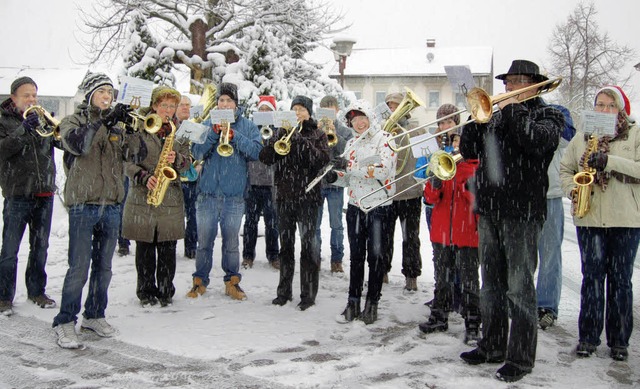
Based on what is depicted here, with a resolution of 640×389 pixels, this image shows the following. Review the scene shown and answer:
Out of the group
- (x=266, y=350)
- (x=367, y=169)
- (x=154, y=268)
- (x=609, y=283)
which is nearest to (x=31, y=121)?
(x=154, y=268)

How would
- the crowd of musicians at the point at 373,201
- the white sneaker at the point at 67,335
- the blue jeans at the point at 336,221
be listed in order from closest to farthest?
the crowd of musicians at the point at 373,201 → the white sneaker at the point at 67,335 → the blue jeans at the point at 336,221

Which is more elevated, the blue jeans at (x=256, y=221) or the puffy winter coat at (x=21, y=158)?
the puffy winter coat at (x=21, y=158)

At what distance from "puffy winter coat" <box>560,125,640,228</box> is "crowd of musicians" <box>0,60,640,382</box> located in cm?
1

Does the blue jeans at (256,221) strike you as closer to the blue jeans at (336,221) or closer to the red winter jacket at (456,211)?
the blue jeans at (336,221)

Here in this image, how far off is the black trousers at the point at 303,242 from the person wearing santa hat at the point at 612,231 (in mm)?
2437

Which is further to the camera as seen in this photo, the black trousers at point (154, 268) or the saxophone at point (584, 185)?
the black trousers at point (154, 268)

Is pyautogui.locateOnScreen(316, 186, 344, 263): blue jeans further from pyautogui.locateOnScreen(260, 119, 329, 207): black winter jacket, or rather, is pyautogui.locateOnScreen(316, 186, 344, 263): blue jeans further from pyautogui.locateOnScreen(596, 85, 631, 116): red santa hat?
pyautogui.locateOnScreen(596, 85, 631, 116): red santa hat

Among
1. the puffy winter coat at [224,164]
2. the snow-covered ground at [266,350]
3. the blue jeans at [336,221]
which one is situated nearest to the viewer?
the snow-covered ground at [266,350]

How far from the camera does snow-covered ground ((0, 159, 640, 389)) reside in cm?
395

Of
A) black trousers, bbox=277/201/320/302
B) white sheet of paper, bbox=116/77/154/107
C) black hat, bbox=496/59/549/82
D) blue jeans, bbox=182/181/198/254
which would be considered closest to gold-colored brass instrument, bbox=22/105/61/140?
white sheet of paper, bbox=116/77/154/107

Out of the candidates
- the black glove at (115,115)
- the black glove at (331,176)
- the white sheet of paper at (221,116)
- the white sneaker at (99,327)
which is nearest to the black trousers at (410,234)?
the black glove at (331,176)

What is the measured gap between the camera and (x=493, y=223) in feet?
13.6

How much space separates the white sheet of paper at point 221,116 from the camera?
18.9ft

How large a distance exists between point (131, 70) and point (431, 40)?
4094cm
